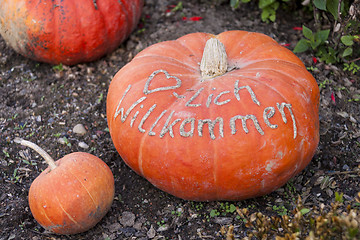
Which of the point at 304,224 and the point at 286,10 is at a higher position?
the point at 304,224

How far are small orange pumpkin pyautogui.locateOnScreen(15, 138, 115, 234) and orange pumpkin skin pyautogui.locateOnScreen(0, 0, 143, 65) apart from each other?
1.52 m

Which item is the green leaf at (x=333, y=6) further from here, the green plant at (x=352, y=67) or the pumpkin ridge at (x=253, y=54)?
the pumpkin ridge at (x=253, y=54)

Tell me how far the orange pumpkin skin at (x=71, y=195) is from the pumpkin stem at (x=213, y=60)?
0.99 metres

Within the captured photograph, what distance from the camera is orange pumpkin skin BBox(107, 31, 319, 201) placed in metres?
2.57

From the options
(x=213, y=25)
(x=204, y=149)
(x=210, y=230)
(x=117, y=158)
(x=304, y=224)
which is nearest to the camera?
(x=304, y=224)

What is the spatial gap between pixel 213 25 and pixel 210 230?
2.38 meters

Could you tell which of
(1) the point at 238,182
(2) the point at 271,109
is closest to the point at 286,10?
(2) the point at 271,109

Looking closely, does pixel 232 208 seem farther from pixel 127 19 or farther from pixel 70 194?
pixel 127 19

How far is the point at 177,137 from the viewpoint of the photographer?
261cm

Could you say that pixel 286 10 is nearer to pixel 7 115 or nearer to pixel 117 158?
pixel 117 158

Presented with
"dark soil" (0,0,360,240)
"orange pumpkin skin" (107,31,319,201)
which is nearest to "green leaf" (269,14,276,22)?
"dark soil" (0,0,360,240)

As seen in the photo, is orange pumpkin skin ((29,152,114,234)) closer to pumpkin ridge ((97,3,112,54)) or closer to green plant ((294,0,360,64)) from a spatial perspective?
pumpkin ridge ((97,3,112,54))

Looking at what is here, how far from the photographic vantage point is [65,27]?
379 centimetres

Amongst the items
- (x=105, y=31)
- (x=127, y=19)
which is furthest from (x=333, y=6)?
(x=105, y=31)
